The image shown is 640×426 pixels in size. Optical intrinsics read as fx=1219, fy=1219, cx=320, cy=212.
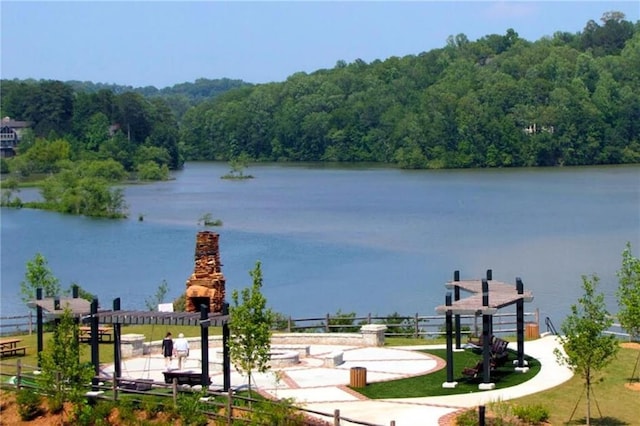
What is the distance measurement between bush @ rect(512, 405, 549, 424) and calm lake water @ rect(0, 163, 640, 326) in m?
23.3

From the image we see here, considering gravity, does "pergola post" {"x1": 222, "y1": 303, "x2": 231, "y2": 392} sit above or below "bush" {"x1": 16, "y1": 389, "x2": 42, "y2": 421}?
above

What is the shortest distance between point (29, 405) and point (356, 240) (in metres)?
54.6

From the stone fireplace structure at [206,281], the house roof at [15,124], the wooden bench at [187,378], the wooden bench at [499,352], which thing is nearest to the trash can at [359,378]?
the wooden bench at [499,352]

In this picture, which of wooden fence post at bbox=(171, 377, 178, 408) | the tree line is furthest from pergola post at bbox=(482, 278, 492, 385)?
the tree line

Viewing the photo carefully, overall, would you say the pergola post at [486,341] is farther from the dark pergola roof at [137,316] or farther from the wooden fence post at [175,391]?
the wooden fence post at [175,391]

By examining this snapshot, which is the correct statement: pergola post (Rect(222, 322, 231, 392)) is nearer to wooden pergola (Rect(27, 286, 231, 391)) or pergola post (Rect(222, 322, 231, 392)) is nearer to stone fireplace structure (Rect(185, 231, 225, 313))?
wooden pergola (Rect(27, 286, 231, 391))

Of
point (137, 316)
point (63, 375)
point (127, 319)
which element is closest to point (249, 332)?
point (137, 316)

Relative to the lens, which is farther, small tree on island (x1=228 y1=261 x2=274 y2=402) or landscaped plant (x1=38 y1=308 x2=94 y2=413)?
landscaped plant (x1=38 y1=308 x2=94 y2=413)

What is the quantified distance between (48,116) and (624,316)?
6304 inches

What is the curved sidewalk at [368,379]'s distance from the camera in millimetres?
25250

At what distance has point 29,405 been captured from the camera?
2622 cm

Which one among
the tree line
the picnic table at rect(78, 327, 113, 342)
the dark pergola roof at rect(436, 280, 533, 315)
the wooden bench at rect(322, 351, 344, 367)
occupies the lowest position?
the wooden bench at rect(322, 351, 344, 367)

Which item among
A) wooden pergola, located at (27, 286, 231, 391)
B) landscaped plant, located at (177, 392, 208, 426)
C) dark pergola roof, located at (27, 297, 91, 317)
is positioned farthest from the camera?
dark pergola roof, located at (27, 297, 91, 317)

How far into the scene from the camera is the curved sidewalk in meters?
25.2
